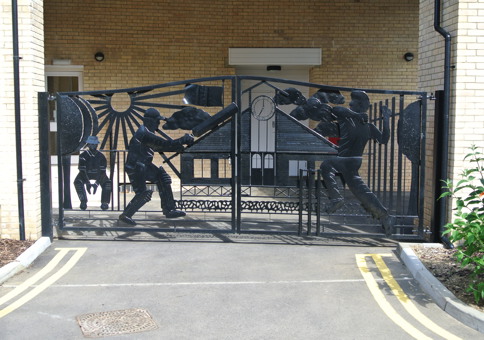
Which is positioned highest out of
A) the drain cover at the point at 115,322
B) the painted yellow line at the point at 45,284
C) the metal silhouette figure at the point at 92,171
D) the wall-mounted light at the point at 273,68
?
the wall-mounted light at the point at 273,68

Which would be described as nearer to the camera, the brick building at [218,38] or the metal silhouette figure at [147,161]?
the metal silhouette figure at [147,161]

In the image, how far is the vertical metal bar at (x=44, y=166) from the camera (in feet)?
24.2

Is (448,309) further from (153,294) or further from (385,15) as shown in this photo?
(385,15)

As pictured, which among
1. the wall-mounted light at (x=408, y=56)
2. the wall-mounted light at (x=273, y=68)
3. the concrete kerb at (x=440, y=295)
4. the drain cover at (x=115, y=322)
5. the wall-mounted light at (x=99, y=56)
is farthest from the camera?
the wall-mounted light at (x=273, y=68)

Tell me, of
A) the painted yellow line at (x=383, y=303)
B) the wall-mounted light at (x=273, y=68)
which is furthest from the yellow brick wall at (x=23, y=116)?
the wall-mounted light at (x=273, y=68)

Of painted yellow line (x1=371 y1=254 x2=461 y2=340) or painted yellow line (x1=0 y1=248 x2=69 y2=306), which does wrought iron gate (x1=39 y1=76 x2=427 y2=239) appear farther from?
painted yellow line (x1=371 y1=254 x2=461 y2=340)

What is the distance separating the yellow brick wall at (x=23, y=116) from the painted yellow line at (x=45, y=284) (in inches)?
31.6

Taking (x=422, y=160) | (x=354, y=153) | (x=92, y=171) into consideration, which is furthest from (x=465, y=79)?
(x=92, y=171)

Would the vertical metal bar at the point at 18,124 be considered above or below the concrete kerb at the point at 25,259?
above

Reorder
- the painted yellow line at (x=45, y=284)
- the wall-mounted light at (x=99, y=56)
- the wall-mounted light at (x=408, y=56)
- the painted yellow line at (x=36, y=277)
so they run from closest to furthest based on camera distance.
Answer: the painted yellow line at (x=45, y=284) < the painted yellow line at (x=36, y=277) < the wall-mounted light at (x=99, y=56) < the wall-mounted light at (x=408, y=56)

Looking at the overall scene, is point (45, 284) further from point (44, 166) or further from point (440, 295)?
point (440, 295)

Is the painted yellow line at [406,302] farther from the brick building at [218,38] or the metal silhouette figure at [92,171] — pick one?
the brick building at [218,38]

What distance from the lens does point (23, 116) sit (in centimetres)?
727

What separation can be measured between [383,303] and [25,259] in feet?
13.7
